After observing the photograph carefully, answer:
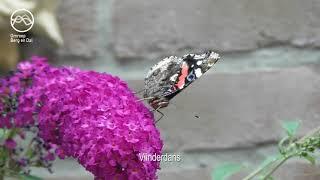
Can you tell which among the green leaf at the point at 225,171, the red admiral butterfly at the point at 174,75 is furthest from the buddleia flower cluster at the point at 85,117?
the green leaf at the point at 225,171

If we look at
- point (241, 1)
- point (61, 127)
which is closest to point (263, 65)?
point (241, 1)

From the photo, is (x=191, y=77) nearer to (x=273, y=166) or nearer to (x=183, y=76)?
(x=183, y=76)

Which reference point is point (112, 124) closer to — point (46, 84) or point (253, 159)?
point (46, 84)

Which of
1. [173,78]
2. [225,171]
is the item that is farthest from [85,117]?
[225,171]

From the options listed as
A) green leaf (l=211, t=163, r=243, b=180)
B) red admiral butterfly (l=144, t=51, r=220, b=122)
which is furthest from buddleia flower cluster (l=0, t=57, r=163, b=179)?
green leaf (l=211, t=163, r=243, b=180)

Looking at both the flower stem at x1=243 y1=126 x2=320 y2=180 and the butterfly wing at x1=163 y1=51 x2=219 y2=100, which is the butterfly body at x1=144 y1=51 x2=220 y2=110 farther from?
the flower stem at x1=243 y1=126 x2=320 y2=180
